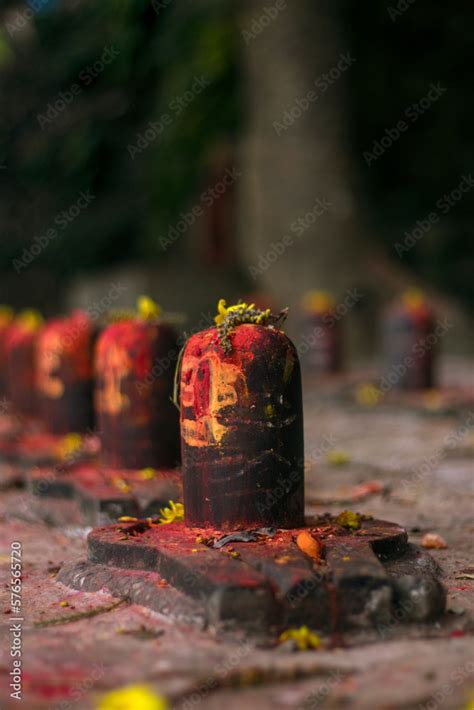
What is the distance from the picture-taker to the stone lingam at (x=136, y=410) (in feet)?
17.9

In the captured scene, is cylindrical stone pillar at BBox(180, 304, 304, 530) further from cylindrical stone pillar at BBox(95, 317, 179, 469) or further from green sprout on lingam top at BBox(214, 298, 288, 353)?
cylindrical stone pillar at BBox(95, 317, 179, 469)

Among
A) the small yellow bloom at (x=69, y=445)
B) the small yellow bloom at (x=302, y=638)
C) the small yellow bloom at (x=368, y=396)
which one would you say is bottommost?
the small yellow bloom at (x=302, y=638)

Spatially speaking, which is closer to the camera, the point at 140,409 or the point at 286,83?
the point at 140,409

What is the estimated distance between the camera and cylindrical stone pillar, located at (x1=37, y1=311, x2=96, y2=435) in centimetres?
707

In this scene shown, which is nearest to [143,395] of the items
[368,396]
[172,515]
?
[172,515]

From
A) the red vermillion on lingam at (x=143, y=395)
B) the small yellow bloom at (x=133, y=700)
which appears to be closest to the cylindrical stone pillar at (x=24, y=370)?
the red vermillion on lingam at (x=143, y=395)

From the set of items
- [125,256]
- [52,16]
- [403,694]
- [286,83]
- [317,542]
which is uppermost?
[52,16]

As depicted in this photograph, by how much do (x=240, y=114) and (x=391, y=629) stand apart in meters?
15.0

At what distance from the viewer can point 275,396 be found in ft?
12.6

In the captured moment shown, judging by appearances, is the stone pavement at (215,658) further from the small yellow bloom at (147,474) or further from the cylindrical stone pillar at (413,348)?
the cylindrical stone pillar at (413,348)

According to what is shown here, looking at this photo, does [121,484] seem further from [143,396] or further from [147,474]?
[143,396]

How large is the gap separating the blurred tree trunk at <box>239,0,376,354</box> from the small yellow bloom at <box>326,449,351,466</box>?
698 centimetres

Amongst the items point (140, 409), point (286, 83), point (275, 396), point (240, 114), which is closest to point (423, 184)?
point (240, 114)

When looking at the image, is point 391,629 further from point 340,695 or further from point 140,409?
point 140,409
